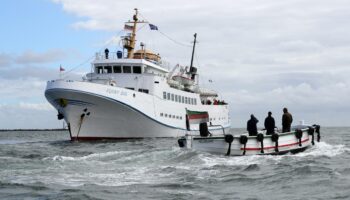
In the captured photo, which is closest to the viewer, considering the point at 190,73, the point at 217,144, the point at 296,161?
the point at 296,161

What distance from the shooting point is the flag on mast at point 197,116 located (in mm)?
47594

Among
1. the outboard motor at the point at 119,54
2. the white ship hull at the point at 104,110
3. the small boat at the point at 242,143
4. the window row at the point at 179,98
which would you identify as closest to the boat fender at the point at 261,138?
the small boat at the point at 242,143

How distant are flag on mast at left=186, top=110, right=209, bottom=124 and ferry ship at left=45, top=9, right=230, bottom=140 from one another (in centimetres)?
61

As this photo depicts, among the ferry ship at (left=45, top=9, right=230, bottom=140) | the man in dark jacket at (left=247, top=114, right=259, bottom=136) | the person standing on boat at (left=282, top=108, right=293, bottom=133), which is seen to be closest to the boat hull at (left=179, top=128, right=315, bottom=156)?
the man in dark jacket at (left=247, top=114, right=259, bottom=136)

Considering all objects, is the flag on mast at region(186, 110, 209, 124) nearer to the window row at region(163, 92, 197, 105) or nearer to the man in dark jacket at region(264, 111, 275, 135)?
the window row at region(163, 92, 197, 105)

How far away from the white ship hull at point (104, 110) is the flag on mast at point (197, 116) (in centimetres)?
808

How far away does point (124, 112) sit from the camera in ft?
117

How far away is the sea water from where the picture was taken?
11398 mm

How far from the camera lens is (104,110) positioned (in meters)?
35.2

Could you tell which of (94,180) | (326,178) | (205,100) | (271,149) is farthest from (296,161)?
(205,100)

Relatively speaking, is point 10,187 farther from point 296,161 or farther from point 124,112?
point 124,112

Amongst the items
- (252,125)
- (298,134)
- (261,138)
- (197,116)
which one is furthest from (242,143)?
(197,116)

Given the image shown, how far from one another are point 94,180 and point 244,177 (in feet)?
14.0

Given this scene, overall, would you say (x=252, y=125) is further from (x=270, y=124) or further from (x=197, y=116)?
(x=197, y=116)
